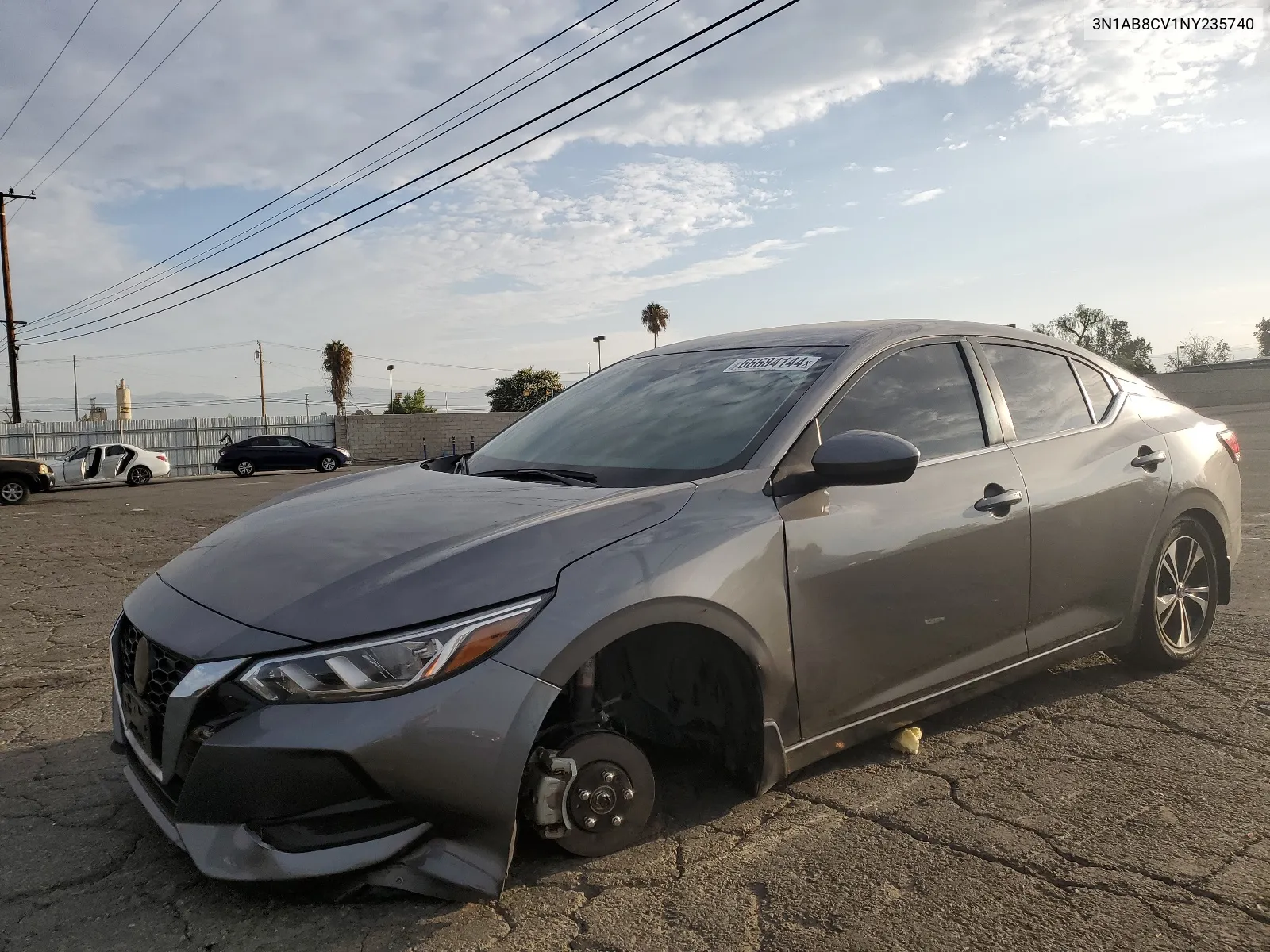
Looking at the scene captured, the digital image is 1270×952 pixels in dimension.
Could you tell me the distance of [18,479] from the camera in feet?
59.3

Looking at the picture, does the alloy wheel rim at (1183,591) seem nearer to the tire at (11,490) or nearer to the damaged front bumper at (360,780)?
the damaged front bumper at (360,780)

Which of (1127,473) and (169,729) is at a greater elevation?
(1127,473)

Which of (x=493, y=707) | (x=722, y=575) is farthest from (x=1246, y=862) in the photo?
(x=493, y=707)

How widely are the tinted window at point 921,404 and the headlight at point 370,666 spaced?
4.61 ft

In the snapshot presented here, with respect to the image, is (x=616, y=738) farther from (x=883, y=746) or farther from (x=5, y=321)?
(x=5, y=321)

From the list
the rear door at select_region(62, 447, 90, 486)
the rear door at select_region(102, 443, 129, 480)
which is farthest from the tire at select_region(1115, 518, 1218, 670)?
the rear door at select_region(102, 443, 129, 480)

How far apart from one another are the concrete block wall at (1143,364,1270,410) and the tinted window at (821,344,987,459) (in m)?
52.4

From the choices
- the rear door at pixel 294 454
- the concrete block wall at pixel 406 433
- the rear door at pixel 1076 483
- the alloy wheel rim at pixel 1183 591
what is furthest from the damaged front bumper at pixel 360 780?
the concrete block wall at pixel 406 433

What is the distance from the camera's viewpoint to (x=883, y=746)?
3.37m

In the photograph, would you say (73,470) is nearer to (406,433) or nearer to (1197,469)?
(406,433)

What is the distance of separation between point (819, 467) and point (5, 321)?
1426 inches

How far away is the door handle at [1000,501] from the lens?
324 cm

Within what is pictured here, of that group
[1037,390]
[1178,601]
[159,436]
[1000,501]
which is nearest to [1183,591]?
[1178,601]

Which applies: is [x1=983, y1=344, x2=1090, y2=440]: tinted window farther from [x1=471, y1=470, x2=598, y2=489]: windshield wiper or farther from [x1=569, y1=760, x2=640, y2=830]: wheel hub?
[x1=569, y1=760, x2=640, y2=830]: wheel hub
